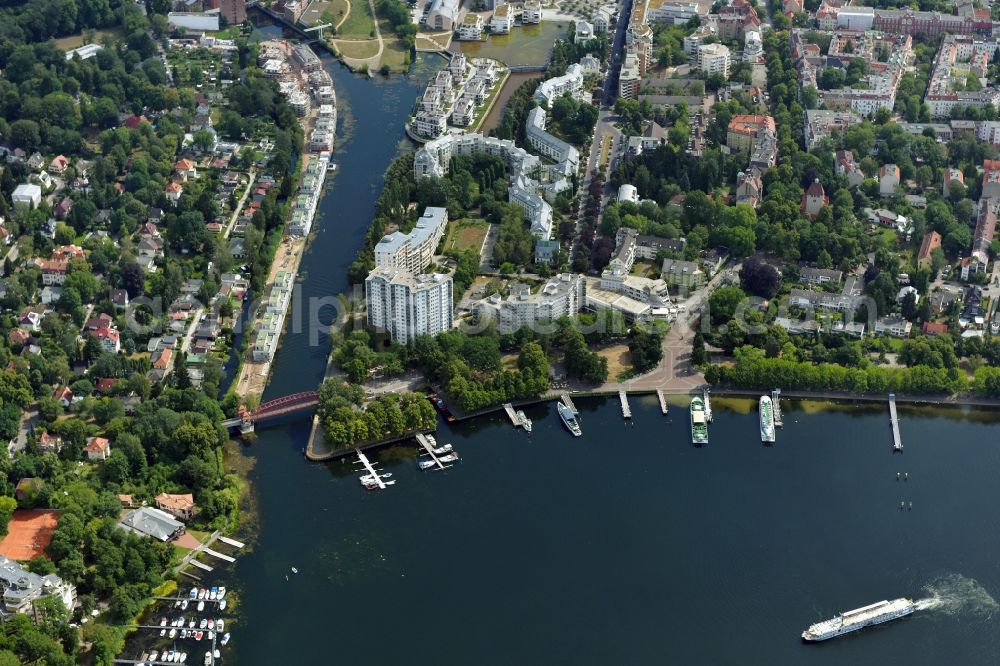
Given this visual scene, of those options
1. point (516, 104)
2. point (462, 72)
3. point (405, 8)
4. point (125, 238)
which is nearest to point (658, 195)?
point (516, 104)

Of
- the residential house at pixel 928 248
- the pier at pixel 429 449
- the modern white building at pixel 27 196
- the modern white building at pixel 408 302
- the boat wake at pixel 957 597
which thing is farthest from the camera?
the modern white building at pixel 27 196

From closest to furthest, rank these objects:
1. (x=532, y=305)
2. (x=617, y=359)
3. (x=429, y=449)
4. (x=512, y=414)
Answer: (x=429, y=449) < (x=512, y=414) < (x=617, y=359) < (x=532, y=305)

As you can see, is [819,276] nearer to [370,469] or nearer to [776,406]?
[776,406]

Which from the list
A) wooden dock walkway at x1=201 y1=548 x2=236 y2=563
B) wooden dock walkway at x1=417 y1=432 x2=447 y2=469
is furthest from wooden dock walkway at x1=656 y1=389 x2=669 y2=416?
wooden dock walkway at x1=201 y1=548 x2=236 y2=563

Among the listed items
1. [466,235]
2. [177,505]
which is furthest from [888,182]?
[177,505]

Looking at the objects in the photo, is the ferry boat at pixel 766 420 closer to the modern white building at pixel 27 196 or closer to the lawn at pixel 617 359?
the lawn at pixel 617 359

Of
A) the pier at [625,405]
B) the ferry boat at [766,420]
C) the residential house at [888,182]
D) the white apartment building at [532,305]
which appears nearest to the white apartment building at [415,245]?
the white apartment building at [532,305]

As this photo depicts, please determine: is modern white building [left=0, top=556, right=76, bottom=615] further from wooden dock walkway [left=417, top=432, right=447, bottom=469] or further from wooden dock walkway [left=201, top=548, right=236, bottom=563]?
wooden dock walkway [left=417, top=432, right=447, bottom=469]

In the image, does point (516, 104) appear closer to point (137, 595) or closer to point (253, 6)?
point (253, 6)
